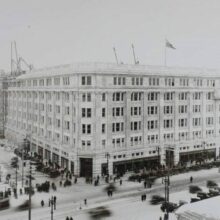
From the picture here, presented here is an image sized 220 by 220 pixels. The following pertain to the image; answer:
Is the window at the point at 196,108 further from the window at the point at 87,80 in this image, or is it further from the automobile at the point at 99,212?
the automobile at the point at 99,212

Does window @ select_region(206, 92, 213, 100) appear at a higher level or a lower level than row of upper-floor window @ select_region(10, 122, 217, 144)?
higher

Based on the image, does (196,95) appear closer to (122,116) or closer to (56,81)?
(122,116)

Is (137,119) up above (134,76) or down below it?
below

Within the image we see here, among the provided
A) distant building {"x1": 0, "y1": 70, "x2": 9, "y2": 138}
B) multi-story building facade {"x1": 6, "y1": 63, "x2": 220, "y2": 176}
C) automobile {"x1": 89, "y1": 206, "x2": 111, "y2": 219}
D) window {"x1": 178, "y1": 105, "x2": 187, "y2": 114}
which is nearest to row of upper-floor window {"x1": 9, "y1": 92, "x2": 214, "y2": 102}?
multi-story building facade {"x1": 6, "y1": 63, "x2": 220, "y2": 176}

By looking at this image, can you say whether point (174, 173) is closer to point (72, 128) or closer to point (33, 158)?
point (72, 128)

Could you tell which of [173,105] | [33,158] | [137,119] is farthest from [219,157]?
[33,158]

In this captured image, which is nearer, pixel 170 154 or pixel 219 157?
pixel 170 154

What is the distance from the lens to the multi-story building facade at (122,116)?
234ft

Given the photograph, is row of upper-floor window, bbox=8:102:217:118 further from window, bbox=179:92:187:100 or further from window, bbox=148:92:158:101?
window, bbox=179:92:187:100

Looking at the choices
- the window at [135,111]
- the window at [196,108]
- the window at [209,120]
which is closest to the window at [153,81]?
the window at [135,111]

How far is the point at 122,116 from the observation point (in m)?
74.8

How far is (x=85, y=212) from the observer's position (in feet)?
168

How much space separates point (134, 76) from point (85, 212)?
32134 mm

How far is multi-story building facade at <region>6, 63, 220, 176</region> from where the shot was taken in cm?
7131
